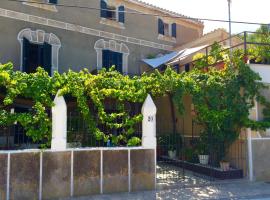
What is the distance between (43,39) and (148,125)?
780cm

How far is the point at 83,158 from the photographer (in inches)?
359

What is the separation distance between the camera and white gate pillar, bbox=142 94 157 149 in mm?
9859

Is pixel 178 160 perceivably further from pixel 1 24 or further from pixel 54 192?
pixel 1 24

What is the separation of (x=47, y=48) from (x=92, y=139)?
22.5 ft

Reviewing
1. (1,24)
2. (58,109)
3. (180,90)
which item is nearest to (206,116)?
(180,90)

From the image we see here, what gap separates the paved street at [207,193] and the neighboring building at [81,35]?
4075 millimetres

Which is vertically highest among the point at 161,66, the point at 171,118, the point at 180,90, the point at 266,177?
the point at 161,66

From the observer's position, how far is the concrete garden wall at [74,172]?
8344mm

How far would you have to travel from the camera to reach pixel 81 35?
1620 cm

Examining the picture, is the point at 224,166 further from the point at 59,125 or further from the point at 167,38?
the point at 167,38

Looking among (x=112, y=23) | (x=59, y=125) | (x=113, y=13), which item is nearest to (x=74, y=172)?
(x=59, y=125)

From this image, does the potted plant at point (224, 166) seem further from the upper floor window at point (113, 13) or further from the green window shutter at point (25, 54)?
the upper floor window at point (113, 13)

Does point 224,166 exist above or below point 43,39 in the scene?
below

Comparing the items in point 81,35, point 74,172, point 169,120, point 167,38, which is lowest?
point 74,172
